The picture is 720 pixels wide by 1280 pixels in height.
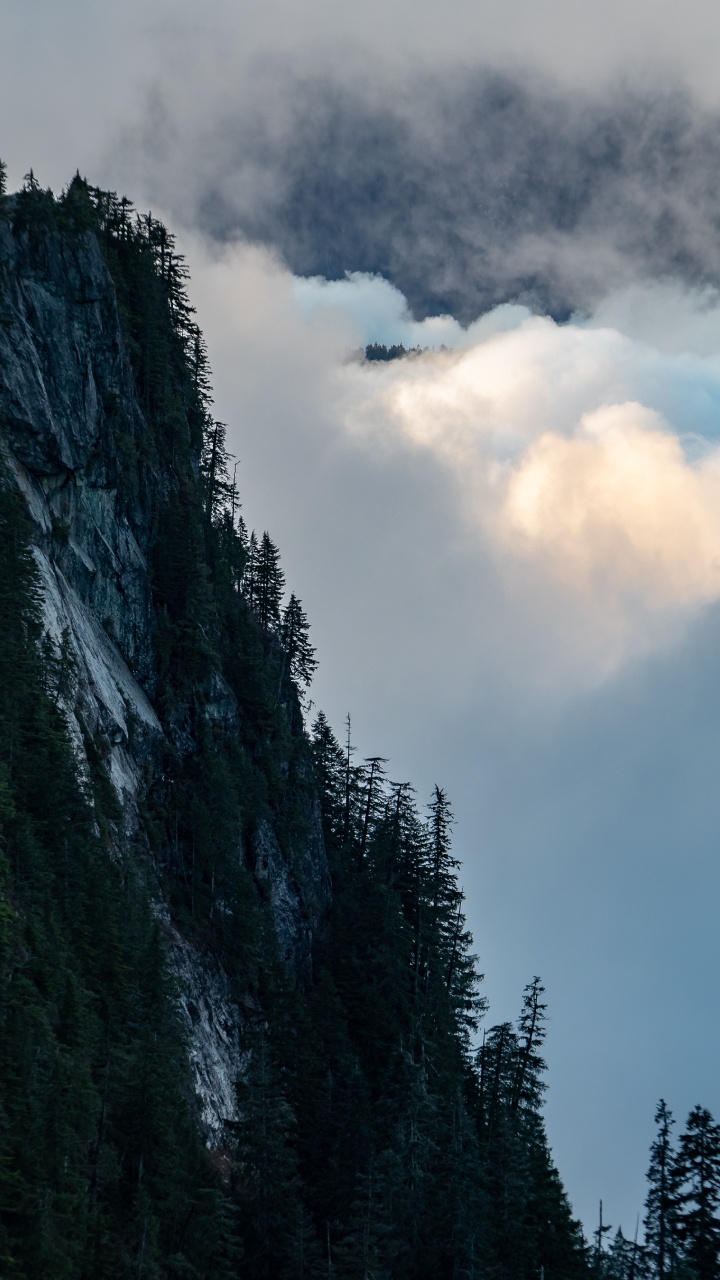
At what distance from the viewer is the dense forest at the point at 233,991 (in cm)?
3356

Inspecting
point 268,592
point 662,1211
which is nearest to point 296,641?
point 268,592

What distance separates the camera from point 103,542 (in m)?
60.5

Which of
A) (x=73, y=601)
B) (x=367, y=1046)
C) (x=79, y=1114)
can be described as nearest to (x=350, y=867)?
(x=367, y=1046)

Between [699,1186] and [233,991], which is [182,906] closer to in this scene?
[233,991]

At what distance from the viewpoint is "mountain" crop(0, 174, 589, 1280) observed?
34.4 m

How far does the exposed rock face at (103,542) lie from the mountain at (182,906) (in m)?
0.19

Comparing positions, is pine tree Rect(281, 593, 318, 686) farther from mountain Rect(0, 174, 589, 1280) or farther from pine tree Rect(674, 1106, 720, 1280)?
pine tree Rect(674, 1106, 720, 1280)

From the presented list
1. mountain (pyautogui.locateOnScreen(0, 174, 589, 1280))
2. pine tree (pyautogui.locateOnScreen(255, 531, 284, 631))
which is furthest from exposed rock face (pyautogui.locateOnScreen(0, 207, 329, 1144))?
pine tree (pyautogui.locateOnScreen(255, 531, 284, 631))

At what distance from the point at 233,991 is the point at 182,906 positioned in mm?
5242

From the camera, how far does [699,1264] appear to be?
4459 cm

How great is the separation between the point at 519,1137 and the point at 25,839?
93.8ft

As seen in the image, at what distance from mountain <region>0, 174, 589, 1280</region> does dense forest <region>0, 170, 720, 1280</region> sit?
0.50ft

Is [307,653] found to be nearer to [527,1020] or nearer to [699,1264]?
[527,1020]

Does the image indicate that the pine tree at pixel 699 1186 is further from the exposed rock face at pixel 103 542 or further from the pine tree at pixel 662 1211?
the exposed rock face at pixel 103 542
